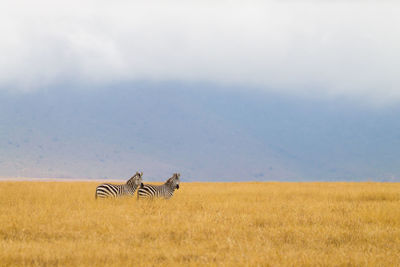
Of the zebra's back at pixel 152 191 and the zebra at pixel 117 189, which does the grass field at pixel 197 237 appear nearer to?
the zebra's back at pixel 152 191

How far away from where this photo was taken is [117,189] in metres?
19.7

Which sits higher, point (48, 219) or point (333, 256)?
point (48, 219)

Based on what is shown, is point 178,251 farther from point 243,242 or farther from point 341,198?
point 341,198

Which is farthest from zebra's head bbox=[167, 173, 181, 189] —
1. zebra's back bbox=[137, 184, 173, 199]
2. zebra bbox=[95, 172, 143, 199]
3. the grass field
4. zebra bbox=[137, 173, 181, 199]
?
the grass field

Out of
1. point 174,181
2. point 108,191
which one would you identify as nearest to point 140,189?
point 108,191

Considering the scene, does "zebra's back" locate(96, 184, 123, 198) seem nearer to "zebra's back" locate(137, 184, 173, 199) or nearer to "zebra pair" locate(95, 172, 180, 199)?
"zebra pair" locate(95, 172, 180, 199)

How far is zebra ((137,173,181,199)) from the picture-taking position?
19203 millimetres

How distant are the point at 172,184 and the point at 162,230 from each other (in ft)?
29.6

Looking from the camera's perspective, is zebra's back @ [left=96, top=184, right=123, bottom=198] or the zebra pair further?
zebra's back @ [left=96, top=184, right=123, bottom=198]

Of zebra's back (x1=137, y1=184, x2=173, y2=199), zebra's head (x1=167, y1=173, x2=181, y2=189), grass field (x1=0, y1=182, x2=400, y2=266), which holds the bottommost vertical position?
grass field (x1=0, y1=182, x2=400, y2=266)

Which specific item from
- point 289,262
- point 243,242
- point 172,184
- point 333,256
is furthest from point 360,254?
point 172,184

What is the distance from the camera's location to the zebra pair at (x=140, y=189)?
758 inches

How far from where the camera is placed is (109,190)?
64.3ft

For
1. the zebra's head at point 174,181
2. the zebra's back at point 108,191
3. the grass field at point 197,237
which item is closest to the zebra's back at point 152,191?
the zebra's head at point 174,181
